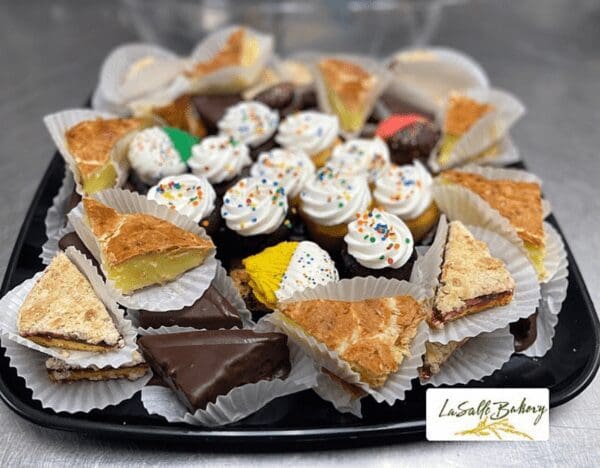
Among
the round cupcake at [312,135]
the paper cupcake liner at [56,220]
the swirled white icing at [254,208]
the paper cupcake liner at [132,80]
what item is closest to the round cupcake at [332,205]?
the swirled white icing at [254,208]

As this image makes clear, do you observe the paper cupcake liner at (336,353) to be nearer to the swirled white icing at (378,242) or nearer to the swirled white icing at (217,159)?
the swirled white icing at (378,242)

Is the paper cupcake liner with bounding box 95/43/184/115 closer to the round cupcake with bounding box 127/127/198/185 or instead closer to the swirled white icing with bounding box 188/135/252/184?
the round cupcake with bounding box 127/127/198/185

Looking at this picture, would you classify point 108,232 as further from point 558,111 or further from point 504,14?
point 504,14

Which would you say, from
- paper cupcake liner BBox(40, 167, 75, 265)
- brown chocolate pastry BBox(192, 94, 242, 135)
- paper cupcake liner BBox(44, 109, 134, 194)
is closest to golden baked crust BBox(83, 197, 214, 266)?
paper cupcake liner BBox(40, 167, 75, 265)

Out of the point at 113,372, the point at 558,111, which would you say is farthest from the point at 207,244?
the point at 558,111

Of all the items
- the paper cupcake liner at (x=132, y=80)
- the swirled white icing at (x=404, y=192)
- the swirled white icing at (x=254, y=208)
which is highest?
the paper cupcake liner at (x=132, y=80)

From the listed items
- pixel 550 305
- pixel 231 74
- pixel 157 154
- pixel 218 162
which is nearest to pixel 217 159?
pixel 218 162
